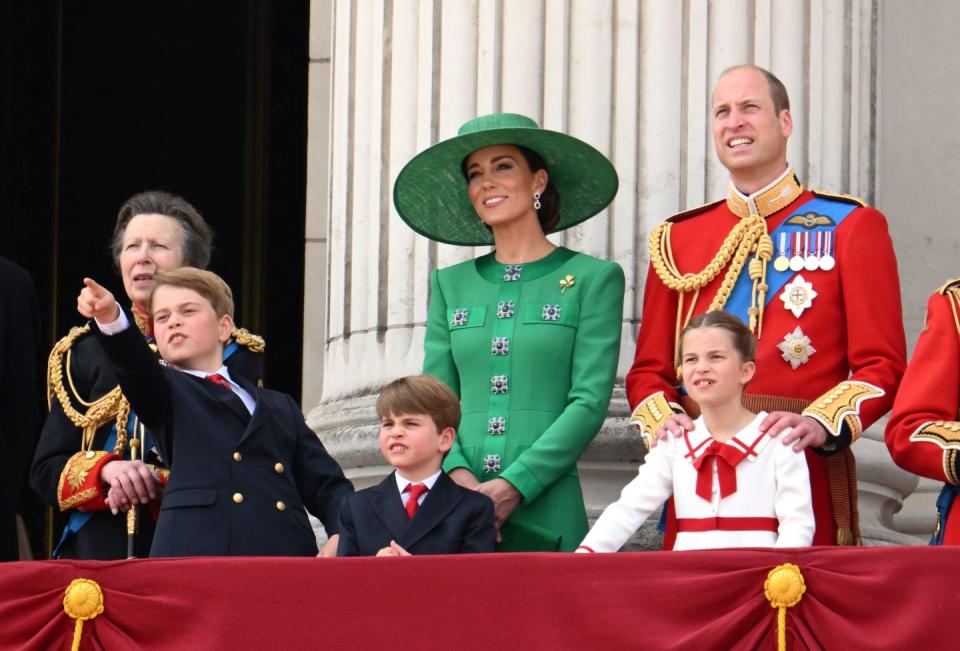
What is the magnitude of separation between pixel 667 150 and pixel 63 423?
205cm

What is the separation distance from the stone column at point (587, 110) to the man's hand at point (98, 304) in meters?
1.83

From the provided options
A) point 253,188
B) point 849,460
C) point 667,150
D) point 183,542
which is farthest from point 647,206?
point 253,188

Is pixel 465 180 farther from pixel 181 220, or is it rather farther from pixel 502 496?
pixel 502 496

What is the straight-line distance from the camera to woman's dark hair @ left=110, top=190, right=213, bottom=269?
6.49m

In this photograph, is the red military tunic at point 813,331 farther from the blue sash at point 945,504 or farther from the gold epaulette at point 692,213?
the blue sash at point 945,504

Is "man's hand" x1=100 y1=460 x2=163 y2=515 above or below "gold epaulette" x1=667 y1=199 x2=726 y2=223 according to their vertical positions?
below

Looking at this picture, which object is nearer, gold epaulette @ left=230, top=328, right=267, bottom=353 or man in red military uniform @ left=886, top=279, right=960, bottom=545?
man in red military uniform @ left=886, top=279, right=960, bottom=545

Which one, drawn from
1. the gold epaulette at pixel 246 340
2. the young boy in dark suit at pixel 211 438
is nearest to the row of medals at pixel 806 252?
the young boy in dark suit at pixel 211 438

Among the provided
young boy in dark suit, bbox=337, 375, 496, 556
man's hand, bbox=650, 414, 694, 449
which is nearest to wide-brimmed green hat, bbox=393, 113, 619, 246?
young boy in dark suit, bbox=337, 375, 496, 556

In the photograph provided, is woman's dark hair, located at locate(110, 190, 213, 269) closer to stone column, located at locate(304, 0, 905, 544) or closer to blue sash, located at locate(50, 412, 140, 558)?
blue sash, located at locate(50, 412, 140, 558)

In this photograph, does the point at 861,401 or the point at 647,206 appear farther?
the point at 647,206

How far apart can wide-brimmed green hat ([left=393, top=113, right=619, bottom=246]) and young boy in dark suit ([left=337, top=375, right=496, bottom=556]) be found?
84 cm

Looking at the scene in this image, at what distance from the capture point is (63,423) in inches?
243

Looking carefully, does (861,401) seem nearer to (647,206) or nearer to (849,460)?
(849,460)
